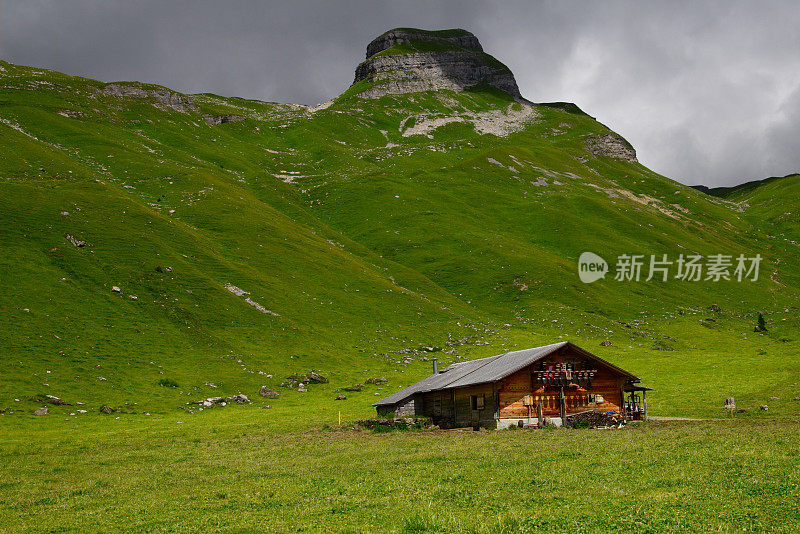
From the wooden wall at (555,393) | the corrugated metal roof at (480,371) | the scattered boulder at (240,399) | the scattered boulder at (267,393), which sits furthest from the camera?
the scattered boulder at (267,393)

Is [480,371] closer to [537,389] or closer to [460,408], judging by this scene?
[460,408]

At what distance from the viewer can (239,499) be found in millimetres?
21109

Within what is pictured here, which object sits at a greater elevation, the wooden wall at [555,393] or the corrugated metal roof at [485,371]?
the corrugated metal roof at [485,371]

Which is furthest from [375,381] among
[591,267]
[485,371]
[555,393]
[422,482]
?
[591,267]

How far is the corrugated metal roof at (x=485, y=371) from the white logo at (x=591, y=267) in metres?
67.6

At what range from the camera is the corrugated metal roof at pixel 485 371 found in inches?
1802

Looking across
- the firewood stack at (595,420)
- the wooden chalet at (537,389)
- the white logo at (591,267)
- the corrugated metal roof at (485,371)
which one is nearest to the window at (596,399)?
the wooden chalet at (537,389)

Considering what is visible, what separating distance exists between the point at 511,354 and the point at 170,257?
55.4 m

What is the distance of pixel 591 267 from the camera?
414ft

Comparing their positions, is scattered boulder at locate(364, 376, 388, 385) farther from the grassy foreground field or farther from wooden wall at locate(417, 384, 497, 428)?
the grassy foreground field

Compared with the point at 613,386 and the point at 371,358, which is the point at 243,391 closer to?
the point at 371,358

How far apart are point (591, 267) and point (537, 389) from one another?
84855mm

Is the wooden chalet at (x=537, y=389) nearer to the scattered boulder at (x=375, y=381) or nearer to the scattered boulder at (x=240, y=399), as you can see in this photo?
the scattered boulder at (x=375, y=381)

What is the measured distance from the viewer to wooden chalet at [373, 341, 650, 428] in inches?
1844
